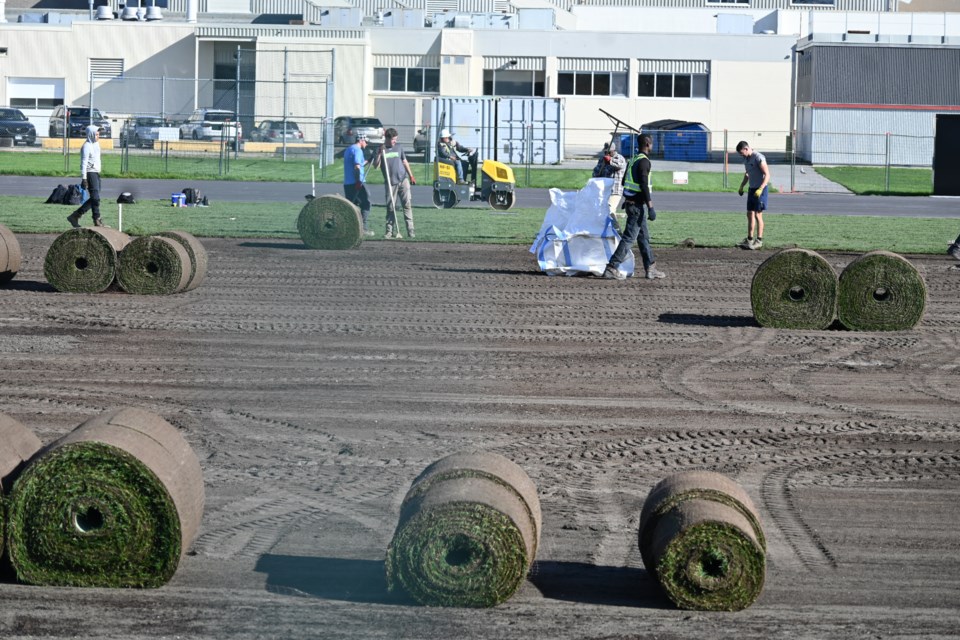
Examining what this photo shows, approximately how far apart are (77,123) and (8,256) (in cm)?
3966

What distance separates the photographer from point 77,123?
5516 centimetres

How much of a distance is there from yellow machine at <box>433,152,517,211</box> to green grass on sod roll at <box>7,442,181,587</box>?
23.7 meters

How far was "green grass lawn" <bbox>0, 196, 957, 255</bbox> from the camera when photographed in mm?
25016

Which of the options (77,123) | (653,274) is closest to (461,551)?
(653,274)

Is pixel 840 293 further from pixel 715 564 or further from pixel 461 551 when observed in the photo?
pixel 461 551

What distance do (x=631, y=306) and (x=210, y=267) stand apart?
6633 mm

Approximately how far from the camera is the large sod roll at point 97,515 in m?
7.07

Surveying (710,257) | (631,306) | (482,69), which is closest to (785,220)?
(710,257)

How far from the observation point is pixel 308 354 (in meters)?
13.9

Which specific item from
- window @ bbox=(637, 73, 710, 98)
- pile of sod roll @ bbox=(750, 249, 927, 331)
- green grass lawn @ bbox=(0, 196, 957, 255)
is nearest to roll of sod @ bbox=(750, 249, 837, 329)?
pile of sod roll @ bbox=(750, 249, 927, 331)

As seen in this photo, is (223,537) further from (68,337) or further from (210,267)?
(210,267)

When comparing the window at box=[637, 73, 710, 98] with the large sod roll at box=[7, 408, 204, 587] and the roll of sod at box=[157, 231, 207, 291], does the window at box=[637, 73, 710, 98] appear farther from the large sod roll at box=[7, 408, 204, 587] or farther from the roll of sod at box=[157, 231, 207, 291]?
the large sod roll at box=[7, 408, 204, 587]

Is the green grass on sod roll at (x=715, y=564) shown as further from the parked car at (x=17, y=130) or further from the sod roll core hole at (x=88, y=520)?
the parked car at (x=17, y=130)

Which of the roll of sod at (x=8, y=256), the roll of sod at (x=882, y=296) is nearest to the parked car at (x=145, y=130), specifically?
the roll of sod at (x=8, y=256)
